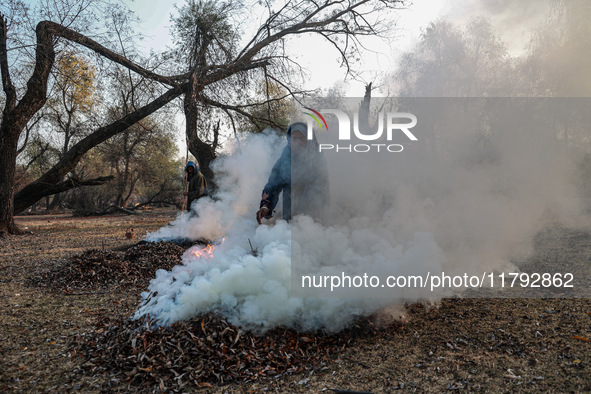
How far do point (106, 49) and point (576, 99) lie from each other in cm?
1153

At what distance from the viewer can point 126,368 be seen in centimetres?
314

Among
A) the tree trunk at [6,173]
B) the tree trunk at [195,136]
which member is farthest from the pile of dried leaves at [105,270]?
the tree trunk at [195,136]

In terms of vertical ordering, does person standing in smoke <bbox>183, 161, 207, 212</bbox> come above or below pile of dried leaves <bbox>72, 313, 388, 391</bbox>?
above

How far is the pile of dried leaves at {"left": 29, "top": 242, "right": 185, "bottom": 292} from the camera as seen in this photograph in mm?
6102

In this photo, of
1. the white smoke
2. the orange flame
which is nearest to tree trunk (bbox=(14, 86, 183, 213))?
the orange flame

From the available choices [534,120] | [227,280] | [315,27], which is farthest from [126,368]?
[315,27]

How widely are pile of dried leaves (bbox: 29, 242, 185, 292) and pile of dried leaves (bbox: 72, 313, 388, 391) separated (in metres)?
2.75

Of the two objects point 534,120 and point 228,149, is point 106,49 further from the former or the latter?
point 534,120

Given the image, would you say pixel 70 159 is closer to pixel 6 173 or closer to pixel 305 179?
pixel 6 173

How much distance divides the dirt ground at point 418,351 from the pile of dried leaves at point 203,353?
89 millimetres

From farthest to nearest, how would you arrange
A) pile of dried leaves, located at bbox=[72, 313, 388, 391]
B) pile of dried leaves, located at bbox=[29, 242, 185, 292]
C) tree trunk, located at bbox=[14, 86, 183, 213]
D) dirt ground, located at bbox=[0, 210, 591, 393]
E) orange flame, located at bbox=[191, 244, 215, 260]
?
tree trunk, located at bbox=[14, 86, 183, 213], pile of dried leaves, located at bbox=[29, 242, 185, 292], orange flame, located at bbox=[191, 244, 215, 260], pile of dried leaves, located at bbox=[72, 313, 388, 391], dirt ground, located at bbox=[0, 210, 591, 393]

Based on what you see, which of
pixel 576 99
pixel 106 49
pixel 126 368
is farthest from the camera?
pixel 106 49
